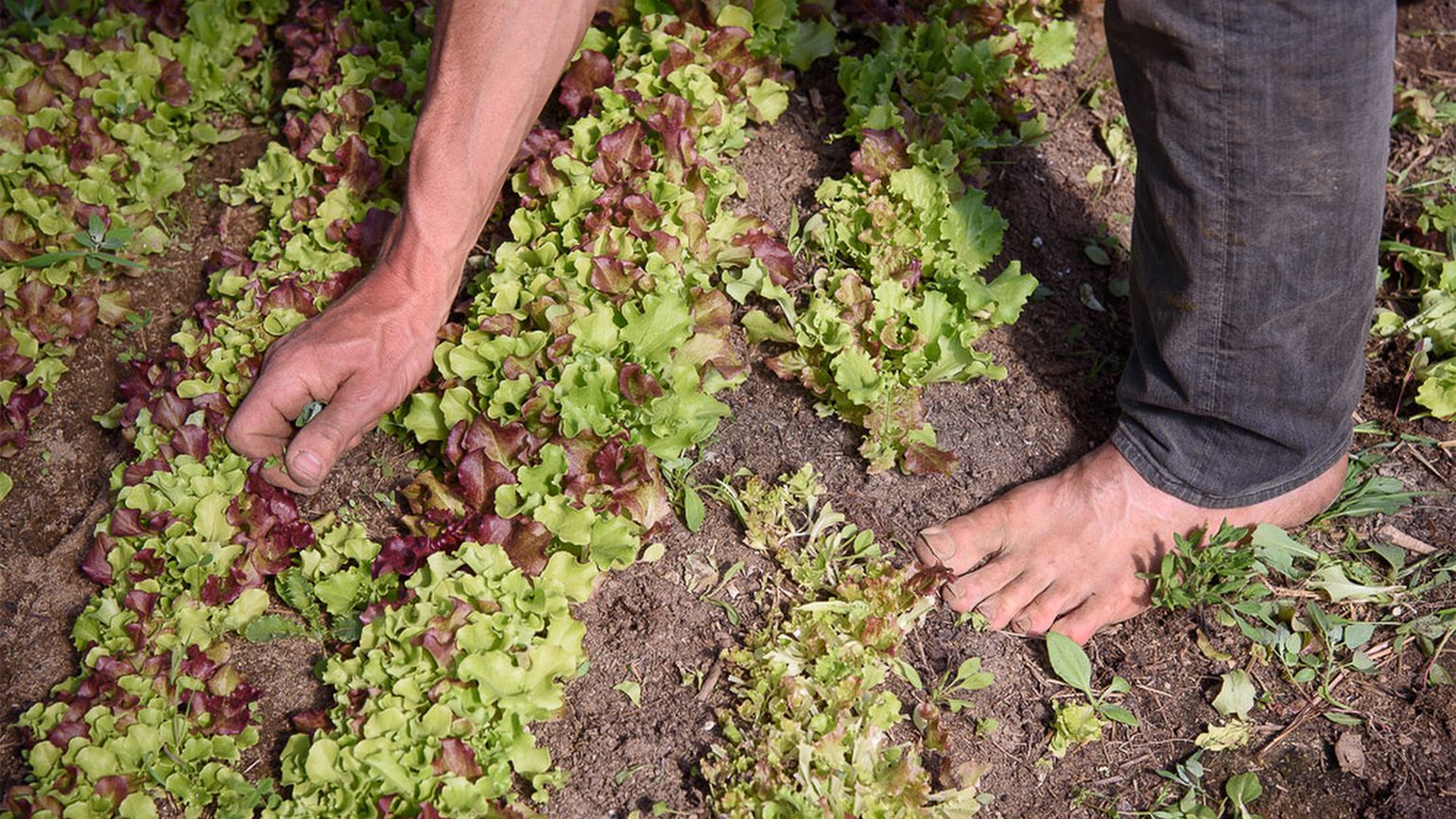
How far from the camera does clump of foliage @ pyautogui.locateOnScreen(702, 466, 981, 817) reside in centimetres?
248

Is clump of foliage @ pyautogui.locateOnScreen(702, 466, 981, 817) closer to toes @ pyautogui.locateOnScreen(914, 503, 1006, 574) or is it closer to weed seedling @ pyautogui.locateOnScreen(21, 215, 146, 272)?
toes @ pyautogui.locateOnScreen(914, 503, 1006, 574)

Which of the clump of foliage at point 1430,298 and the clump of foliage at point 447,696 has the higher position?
the clump of foliage at point 1430,298

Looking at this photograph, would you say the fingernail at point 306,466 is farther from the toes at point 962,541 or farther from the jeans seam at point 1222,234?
the jeans seam at point 1222,234

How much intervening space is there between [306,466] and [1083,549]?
5.87 feet

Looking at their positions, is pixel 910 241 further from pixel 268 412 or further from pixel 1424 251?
pixel 268 412

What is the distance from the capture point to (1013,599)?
294 cm

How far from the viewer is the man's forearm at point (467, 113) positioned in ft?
9.36

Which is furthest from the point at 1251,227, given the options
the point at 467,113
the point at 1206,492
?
the point at 467,113

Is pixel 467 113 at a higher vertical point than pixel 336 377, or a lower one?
higher

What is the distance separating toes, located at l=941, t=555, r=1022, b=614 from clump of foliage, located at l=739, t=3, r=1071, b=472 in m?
0.28

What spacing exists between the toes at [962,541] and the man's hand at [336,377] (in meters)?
1.29

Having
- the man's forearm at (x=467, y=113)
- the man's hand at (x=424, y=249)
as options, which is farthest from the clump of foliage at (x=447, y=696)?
the man's forearm at (x=467, y=113)

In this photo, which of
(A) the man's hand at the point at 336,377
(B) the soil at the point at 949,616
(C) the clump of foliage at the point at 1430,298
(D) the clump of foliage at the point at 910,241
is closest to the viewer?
(B) the soil at the point at 949,616

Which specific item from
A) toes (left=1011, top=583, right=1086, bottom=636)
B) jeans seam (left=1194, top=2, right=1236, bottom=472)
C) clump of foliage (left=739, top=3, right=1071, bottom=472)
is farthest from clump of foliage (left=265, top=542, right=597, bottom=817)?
jeans seam (left=1194, top=2, right=1236, bottom=472)
